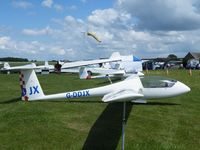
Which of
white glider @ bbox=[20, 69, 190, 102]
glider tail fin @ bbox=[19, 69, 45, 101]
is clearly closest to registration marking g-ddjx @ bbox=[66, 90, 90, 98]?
white glider @ bbox=[20, 69, 190, 102]

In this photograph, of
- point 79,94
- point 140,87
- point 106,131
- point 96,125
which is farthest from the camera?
point 79,94

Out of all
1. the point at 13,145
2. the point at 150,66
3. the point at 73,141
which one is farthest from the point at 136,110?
the point at 150,66

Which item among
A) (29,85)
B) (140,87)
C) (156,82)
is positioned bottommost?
(140,87)

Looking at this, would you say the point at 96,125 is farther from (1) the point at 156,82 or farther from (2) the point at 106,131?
(1) the point at 156,82

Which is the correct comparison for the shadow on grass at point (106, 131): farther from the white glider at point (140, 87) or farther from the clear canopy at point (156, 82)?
the clear canopy at point (156, 82)

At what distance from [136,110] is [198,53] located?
102388mm

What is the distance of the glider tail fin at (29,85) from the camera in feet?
46.2

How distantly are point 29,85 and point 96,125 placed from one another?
193 inches

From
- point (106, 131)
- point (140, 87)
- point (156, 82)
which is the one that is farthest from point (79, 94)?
point (106, 131)

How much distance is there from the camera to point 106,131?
984 centimetres

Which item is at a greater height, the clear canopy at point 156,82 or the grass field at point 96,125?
the clear canopy at point 156,82

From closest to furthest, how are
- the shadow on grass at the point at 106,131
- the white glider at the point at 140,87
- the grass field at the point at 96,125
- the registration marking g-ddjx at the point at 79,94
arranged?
the shadow on grass at the point at 106,131 → the grass field at the point at 96,125 → the white glider at the point at 140,87 → the registration marking g-ddjx at the point at 79,94

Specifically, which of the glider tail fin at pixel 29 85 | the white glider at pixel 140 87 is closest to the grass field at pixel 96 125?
the glider tail fin at pixel 29 85

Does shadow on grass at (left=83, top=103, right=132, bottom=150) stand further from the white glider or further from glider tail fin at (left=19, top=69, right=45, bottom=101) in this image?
glider tail fin at (left=19, top=69, right=45, bottom=101)
